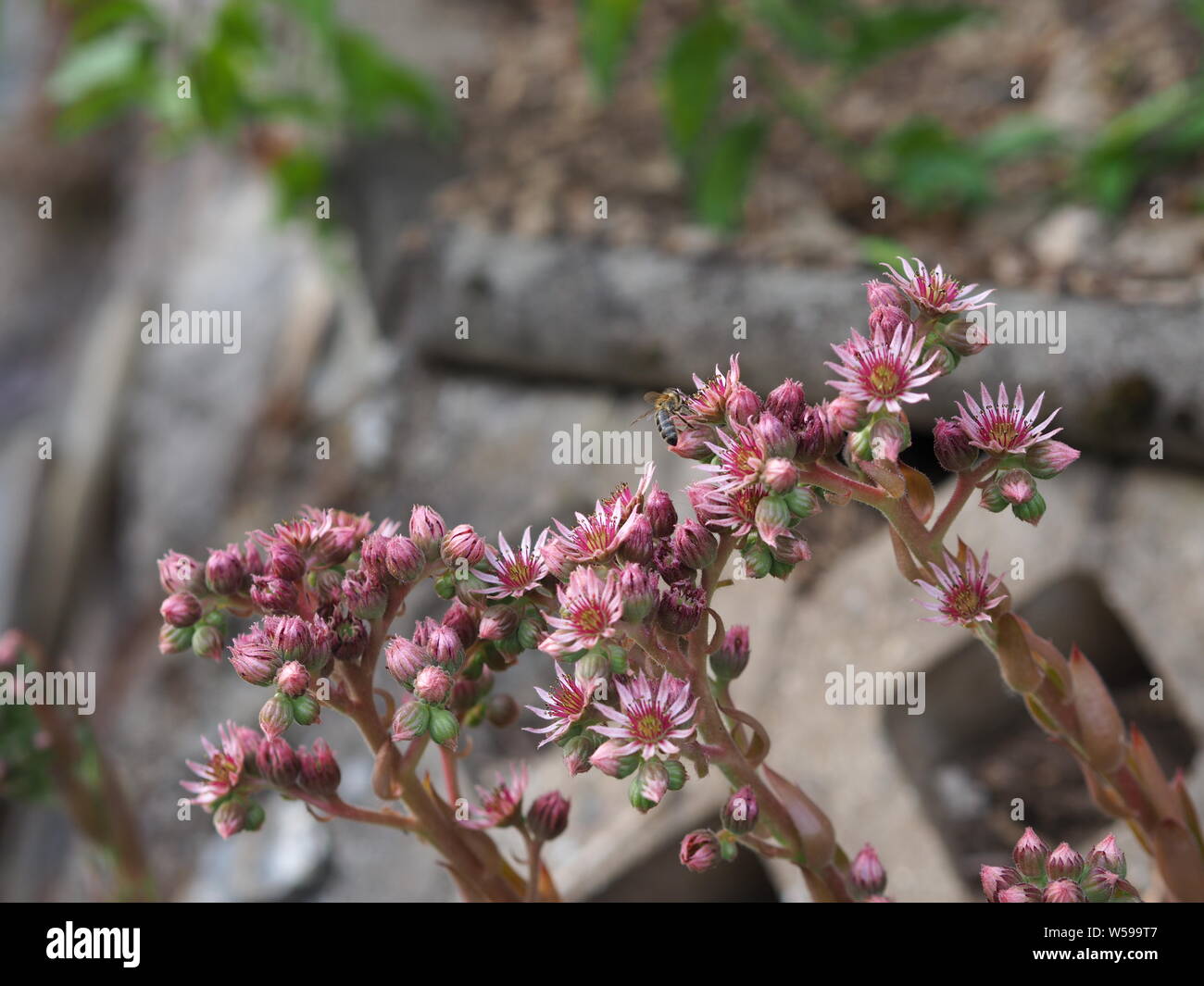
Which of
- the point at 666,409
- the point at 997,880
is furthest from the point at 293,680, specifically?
the point at 997,880

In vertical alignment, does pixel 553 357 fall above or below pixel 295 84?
below

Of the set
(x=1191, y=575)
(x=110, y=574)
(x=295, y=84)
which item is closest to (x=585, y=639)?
(x=1191, y=575)

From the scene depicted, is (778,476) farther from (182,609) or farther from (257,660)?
(182,609)

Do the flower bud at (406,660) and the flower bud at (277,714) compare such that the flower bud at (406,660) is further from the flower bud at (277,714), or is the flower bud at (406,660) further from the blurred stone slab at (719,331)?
the blurred stone slab at (719,331)

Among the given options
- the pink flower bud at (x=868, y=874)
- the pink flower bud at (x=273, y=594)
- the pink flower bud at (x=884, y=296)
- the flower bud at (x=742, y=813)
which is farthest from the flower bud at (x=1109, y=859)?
the pink flower bud at (x=273, y=594)

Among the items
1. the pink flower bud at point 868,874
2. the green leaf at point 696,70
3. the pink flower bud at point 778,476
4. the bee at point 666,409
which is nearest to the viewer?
the pink flower bud at point 778,476

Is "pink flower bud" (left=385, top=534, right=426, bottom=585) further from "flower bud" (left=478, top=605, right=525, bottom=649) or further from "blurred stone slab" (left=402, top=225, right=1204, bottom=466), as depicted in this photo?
"blurred stone slab" (left=402, top=225, right=1204, bottom=466)
